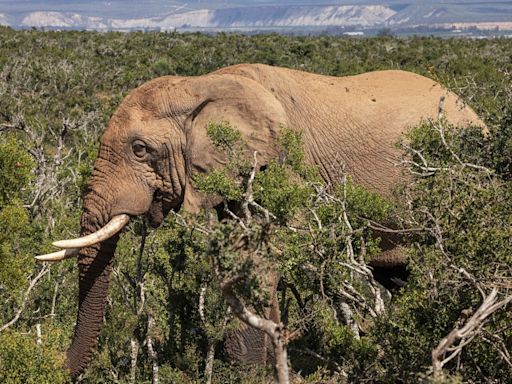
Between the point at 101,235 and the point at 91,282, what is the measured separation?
1.73 feet

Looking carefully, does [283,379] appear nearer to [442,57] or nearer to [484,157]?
→ [484,157]

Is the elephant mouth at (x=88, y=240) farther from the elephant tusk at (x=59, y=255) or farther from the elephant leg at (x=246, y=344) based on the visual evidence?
the elephant leg at (x=246, y=344)

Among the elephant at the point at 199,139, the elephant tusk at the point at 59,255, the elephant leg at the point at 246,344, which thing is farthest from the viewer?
the elephant leg at the point at 246,344

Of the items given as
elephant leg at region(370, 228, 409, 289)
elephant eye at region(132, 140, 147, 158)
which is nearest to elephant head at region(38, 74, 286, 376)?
elephant eye at region(132, 140, 147, 158)

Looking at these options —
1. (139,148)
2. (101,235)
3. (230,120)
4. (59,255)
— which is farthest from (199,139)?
(59,255)

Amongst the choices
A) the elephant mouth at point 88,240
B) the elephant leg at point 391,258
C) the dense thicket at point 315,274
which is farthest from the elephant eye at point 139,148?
the elephant leg at point 391,258

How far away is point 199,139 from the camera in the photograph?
7109 mm

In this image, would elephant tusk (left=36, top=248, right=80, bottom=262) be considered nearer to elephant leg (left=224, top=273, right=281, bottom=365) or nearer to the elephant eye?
the elephant eye

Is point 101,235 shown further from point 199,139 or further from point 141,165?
point 199,139

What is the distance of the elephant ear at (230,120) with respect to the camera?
6.99 metres

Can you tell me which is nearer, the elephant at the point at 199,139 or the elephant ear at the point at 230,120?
the elephant ear at the point at 230,120

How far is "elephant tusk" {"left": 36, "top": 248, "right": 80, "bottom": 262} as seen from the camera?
6903 mm

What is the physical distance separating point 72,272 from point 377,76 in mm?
4284

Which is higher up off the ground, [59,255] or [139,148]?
[139,148]
